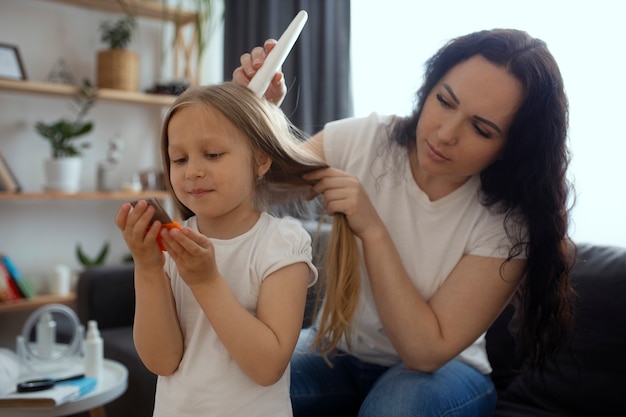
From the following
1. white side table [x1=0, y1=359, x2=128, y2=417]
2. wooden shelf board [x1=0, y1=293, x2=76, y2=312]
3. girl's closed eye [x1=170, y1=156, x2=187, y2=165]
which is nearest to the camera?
girl's closed eye [x1=170, y1=156, x2=187, y2=165]

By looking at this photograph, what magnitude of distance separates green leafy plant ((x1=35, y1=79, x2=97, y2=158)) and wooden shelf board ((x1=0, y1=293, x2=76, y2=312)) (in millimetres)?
656

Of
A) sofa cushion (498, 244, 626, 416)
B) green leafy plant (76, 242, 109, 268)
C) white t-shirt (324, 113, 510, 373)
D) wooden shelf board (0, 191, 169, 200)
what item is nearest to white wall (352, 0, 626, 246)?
sofa cushion (498, 244, 626, 416)

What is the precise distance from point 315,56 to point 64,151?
1.25 meters

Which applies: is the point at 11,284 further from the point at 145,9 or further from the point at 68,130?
the point at 145,9

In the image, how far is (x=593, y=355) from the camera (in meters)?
1.61

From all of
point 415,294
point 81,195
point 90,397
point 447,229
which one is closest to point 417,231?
point 447,229

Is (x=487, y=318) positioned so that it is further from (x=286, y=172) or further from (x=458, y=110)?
(x=286, y=172)

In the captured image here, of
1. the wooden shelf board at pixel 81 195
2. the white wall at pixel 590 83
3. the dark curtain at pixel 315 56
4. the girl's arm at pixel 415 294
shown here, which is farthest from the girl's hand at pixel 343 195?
the wooden shelf board at pixel 81 195

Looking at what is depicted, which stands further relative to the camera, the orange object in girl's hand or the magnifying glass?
the magnifying glass

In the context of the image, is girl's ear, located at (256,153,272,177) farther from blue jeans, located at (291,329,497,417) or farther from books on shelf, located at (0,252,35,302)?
books on shelf, located at (0,252,35,302)

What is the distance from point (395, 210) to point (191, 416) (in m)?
0.64

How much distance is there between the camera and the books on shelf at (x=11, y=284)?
9.45 ft

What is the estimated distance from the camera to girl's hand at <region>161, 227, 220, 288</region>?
81cm

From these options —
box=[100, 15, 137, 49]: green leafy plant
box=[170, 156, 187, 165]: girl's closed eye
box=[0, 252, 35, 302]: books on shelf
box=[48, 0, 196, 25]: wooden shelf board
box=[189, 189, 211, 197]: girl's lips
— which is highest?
box=[48, 0, 196, 25]: wooden shelf board
